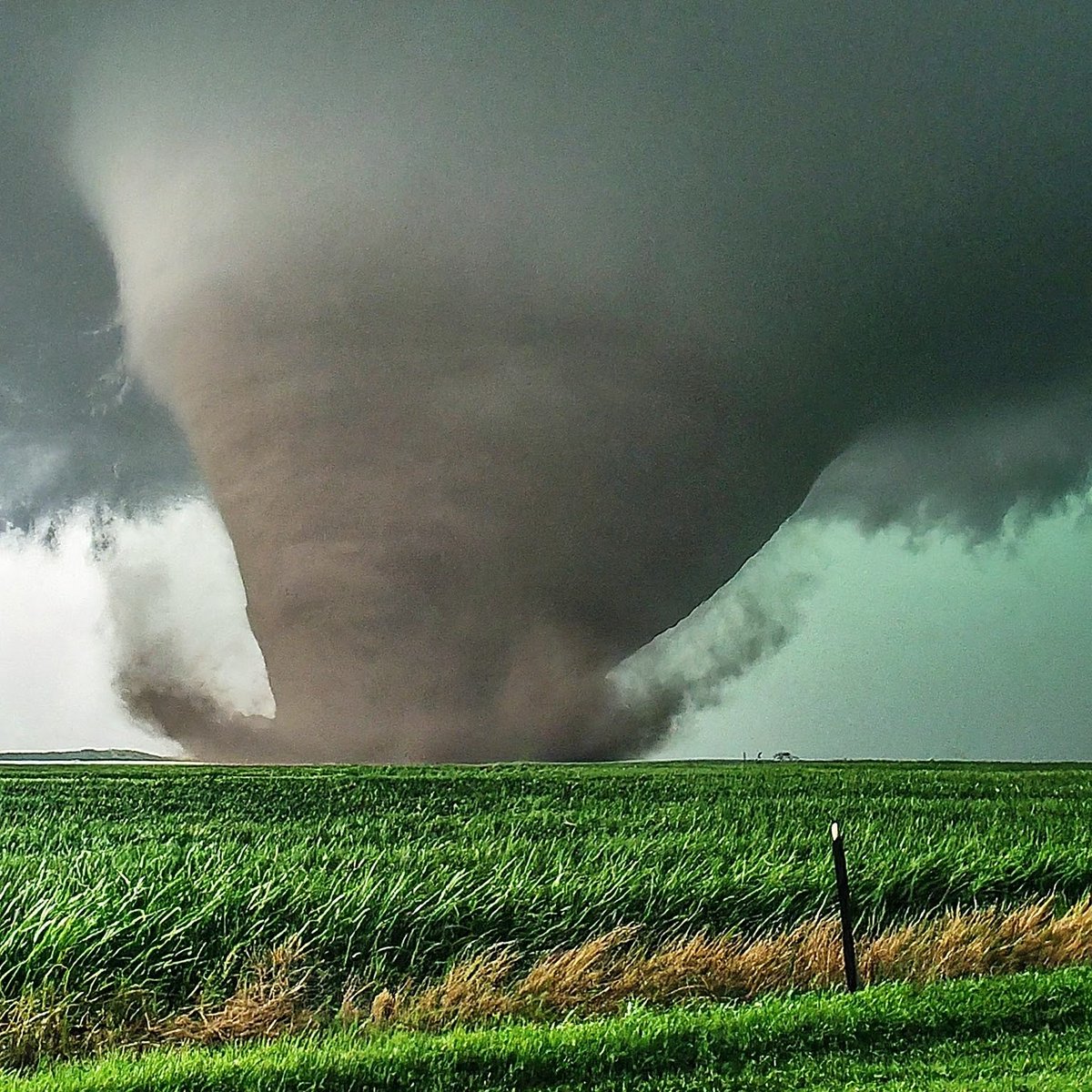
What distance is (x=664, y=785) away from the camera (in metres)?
36.0

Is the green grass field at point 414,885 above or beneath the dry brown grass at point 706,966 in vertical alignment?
above

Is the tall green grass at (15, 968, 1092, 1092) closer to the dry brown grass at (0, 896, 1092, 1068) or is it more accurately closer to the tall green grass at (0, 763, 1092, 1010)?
the dry brown grass at (0, 896, 1092, 1068)

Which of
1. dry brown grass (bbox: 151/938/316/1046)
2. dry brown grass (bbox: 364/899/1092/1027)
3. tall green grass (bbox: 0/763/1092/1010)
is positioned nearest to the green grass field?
tall green grass (bbox: 0/763/1092/1010)

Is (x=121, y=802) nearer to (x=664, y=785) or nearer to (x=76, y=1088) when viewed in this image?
(x=664, y=785)

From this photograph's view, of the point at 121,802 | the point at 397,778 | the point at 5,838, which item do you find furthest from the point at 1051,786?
the point at 5,838

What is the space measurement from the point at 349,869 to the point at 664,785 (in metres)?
24.7

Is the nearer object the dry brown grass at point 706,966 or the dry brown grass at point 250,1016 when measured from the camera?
the dry brown grass at point 250,1016

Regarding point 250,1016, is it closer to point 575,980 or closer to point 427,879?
point 575,980

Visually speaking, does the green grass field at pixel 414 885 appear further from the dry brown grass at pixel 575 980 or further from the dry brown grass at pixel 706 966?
the dry brown grass at pixel 706 966

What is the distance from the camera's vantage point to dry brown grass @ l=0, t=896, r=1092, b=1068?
787cm

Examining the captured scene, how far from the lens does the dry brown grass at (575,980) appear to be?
25.8ft

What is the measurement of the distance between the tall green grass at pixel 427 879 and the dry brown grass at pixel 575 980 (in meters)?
0.33

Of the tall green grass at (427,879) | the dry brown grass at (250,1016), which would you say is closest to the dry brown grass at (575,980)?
the dry brown grass at (250,1016)

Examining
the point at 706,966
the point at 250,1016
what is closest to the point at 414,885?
the point at 250,1016
